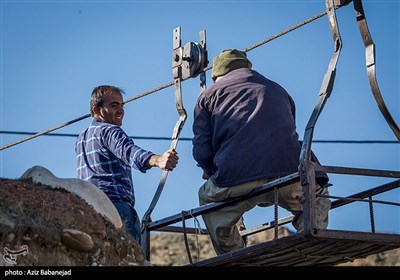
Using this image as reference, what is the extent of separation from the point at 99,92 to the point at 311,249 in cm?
255

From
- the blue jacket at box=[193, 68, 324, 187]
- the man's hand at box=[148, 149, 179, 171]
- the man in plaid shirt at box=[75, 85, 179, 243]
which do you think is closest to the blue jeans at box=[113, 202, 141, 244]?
the man in plaid shirt at box=[75, 85, 179, 243]

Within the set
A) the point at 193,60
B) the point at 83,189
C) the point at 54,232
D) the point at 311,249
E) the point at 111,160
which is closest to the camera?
the point at 54,232

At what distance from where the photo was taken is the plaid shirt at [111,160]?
8.53m

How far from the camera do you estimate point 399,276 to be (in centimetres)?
546

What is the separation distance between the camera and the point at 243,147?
7.85 meters

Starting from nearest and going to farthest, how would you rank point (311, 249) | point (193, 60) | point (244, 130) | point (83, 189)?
1. point (83, 189)
2. point (311, 249)
3. point (244, 130)
4. point (193, 60)

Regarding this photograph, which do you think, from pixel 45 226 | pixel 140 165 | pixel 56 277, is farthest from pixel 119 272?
→ pixel 140 165

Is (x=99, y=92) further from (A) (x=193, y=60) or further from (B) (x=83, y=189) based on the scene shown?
(B) (x=83, y=189)

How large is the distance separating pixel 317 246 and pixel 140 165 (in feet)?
5.50

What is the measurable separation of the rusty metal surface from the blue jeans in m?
0.66

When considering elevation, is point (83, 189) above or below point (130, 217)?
below

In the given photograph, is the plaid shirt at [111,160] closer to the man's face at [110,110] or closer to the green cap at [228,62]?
the man's face at [110,110]

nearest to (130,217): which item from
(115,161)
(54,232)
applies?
(115,161)

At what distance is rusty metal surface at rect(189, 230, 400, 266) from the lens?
7.39 metres
